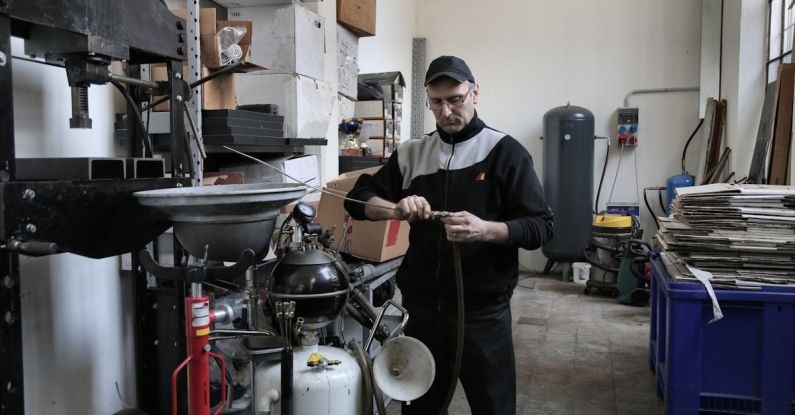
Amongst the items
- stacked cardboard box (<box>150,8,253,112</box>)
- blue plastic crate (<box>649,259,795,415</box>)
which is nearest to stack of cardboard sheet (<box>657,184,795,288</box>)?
blue plastic crate (<box>649,259,795,415</box>)

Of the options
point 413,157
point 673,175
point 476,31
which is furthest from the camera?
point 476,31

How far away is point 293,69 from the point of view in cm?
258

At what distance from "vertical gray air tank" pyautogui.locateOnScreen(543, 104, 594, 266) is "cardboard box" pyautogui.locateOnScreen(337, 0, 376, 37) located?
2469 millimetres

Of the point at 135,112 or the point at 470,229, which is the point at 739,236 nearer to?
the point at 470,229

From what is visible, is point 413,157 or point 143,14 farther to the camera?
point 413,157

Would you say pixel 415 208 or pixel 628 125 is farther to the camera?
pixel 628 125

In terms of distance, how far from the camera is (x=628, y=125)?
554cm

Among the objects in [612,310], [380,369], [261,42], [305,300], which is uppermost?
[261,42]

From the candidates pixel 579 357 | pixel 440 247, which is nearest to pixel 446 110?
pixel 440 247

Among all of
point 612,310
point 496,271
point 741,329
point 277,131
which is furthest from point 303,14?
point 612,310

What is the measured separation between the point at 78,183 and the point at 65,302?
1.91 ft

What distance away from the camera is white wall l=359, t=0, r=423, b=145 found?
488cm

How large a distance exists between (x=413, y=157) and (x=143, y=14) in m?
0.88

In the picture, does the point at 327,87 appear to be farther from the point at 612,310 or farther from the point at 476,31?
the point at 476,31
